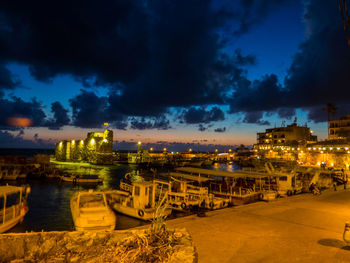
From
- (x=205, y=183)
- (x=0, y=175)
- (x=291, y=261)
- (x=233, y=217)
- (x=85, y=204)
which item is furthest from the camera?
(x=0, y=175)

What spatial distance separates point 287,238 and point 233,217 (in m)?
3.22

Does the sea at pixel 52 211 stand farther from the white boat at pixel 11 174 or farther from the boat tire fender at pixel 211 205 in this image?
the white boat at pixel 11 174

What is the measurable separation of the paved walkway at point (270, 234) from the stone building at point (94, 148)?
3190 inches

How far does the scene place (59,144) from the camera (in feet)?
368

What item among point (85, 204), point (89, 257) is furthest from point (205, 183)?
point (89, 257)

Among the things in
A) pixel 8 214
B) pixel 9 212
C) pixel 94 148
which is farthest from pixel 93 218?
pixel 94 148

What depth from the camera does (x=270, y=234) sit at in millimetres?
8852

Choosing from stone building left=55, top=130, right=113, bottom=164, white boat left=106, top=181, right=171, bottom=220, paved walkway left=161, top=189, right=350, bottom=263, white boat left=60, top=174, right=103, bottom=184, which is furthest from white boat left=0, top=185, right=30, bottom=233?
stone building left=55, top=130, right=113, bottom=164

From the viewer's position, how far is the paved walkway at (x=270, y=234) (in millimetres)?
6883

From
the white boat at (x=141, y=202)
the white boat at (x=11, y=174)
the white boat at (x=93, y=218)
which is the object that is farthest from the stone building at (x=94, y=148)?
the white boat at (x=93, y=218)

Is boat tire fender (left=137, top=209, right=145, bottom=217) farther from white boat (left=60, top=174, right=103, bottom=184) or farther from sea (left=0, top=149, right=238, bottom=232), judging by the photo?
white boat (left=60, top=174, right=103, bottom=184)

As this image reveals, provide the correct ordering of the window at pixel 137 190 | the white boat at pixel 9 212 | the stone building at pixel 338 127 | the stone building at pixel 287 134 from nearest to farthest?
1. the white boat at pixel 9 212
2. the window at pixel 137 190
3. the stone building at pixel 338 127
4. the stone building at pixel 287 134

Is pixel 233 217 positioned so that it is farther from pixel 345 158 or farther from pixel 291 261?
pixel 345 158

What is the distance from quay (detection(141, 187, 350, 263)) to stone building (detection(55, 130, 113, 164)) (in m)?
81.1
